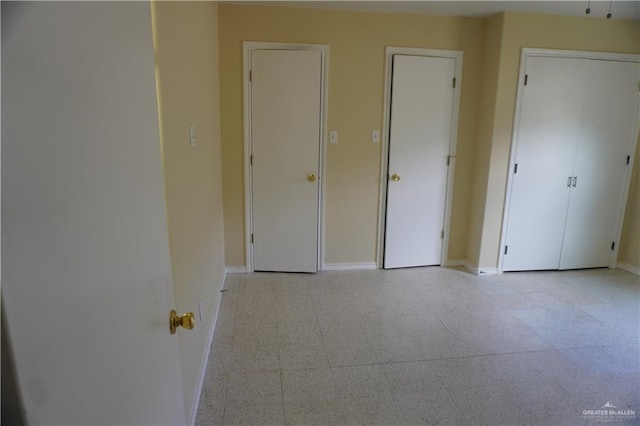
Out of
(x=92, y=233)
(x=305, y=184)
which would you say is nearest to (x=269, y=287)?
(x=305, y=184)

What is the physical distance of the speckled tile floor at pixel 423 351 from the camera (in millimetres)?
1830

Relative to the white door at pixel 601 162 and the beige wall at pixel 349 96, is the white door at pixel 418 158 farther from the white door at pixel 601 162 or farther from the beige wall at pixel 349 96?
the white door at pixel 601 162

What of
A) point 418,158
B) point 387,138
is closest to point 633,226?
point 418,158

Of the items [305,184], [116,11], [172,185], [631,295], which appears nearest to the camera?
[116,11]

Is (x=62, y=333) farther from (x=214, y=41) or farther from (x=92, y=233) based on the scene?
(x=214, y=41)

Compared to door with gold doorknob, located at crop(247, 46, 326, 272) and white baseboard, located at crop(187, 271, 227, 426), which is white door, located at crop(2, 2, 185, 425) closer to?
white baseboard, located at crop(187, 271, 227, 426)

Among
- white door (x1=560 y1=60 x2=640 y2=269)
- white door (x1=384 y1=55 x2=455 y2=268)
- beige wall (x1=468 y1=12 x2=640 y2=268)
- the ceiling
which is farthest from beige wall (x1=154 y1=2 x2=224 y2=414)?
white door (x1=560 y1=60 x2=640 y2=269)

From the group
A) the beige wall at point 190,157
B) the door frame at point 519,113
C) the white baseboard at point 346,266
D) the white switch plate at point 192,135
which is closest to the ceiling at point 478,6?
the door frame at point 519,113

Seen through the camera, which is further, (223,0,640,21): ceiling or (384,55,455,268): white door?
(384,55,455,268): white door

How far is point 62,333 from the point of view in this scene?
40cm

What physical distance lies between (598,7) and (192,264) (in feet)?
12.3

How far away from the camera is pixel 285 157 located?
3355mm

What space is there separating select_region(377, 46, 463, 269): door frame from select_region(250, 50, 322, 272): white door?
2.06 ft

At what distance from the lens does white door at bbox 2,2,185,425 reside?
34 cm
